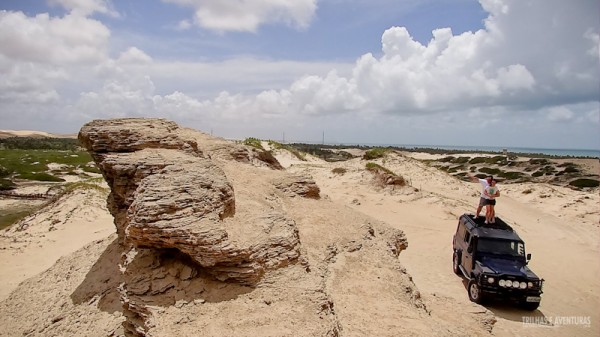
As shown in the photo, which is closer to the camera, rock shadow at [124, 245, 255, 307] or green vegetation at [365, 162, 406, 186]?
rock shadow at [124, 245, 255, 307]

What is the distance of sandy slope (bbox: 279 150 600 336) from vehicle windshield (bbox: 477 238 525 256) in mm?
1507

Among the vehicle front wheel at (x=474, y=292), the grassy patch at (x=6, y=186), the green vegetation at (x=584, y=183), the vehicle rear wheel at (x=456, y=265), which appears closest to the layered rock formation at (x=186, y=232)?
the vehicle front wheel at (x=474, y=292)

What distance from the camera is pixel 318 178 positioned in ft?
98.8

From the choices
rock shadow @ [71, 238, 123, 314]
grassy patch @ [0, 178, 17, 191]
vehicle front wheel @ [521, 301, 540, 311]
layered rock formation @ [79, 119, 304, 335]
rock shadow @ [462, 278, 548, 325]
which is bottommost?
grassy patch @ [0, 178, 17, 191]

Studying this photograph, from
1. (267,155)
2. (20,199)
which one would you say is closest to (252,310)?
(267,155)

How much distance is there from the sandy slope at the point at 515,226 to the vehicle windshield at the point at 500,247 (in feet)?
4.95

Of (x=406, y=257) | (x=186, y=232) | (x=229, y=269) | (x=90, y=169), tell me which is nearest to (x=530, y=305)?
(x=406, y=257)

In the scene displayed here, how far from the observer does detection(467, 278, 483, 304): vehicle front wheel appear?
1075cm

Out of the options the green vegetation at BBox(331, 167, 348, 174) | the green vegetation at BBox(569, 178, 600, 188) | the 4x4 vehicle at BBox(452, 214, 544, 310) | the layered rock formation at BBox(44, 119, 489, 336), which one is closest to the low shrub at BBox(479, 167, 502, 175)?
the green vegetation at BBox(569, 178, 600, 188)

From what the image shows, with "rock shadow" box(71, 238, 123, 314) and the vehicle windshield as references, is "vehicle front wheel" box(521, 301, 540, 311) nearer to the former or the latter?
the vehicle windshield

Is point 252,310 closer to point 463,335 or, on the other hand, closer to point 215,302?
point 215,302

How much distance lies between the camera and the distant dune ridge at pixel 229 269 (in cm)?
550

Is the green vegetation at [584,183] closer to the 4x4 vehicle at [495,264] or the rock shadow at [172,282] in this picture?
the 4x4 vehicle at [495,264]

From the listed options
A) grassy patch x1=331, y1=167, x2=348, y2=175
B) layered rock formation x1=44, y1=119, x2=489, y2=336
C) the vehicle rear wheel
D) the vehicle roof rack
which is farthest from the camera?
grassy patch x1=331, y1=167, x2=348, y2=175
